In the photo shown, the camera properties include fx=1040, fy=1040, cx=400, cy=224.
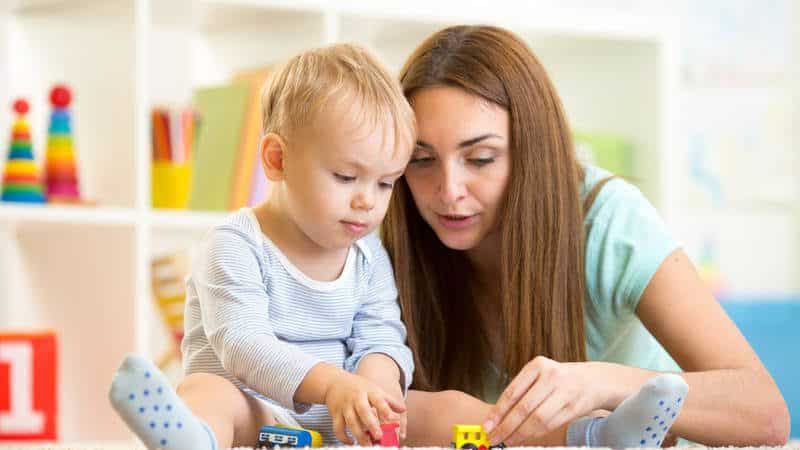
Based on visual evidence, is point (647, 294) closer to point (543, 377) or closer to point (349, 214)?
point (543, 377)

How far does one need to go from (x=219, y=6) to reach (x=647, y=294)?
1272 mm

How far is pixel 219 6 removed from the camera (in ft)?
7.34

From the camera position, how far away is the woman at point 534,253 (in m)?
1.25

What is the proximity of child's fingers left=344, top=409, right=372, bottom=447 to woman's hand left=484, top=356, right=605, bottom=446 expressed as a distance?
0.13m

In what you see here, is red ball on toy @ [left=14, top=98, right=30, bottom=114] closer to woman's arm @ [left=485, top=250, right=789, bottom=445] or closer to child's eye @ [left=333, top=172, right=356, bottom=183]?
child's eye @ [left=333, top=172, right=356, bottom=183]

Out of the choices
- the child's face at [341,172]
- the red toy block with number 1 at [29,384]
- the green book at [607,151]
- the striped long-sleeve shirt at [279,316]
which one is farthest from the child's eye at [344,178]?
the green book at [607,151]

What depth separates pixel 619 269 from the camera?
1375 millimetres

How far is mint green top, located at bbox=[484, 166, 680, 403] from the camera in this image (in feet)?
4.45

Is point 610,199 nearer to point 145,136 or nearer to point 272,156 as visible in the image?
point 272,156

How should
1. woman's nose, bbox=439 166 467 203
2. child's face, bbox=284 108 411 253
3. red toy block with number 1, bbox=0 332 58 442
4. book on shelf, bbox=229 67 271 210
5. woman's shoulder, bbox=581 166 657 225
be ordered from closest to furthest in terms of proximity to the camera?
child's face, bbox=284 108 411 253, woman's nose, bbox=439 166 467 203, woman's shoulder, bbox=581 166 657 225, red toy block with number 1, bbox=0 332 58 442, book on shelf, bbox=229 67 271 210

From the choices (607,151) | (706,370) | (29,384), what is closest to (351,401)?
(706,370)

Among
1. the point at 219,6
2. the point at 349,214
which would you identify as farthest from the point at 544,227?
the point at 219,6

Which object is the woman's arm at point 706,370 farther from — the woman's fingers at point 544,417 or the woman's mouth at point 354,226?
the woman's mouth at point 354,226

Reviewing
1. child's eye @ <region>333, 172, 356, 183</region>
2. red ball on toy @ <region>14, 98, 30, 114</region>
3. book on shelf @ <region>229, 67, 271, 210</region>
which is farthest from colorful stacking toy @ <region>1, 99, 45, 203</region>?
child's eye @ <region>333, 172, 356, 183</region>
